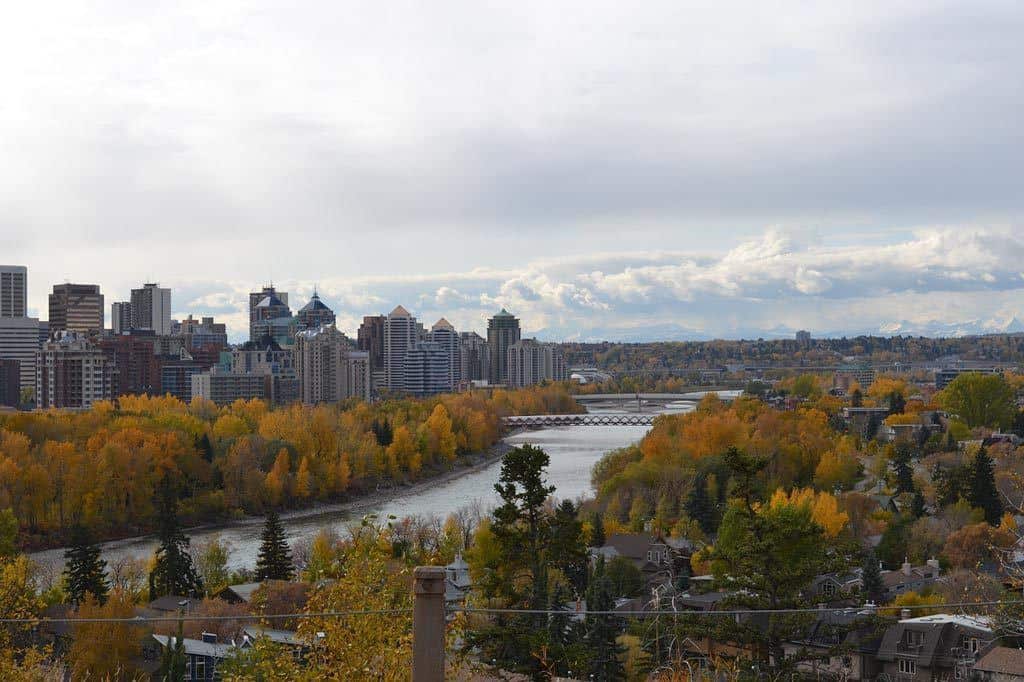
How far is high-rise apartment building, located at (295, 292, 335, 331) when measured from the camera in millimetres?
73562

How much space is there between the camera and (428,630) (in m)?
2.09

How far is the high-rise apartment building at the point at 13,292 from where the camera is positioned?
64.8 meters

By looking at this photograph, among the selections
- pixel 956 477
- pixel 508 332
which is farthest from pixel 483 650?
pixel 508 332

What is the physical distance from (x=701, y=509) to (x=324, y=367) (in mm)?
34881

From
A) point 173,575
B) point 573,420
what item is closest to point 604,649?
point 173,575

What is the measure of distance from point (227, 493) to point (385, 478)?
5.00 meters

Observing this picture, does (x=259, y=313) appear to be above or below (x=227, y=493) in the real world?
above

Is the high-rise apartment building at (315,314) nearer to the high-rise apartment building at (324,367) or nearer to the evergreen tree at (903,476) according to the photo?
the high-rise apartment building at (324,367)

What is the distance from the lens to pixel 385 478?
2723 centimetres

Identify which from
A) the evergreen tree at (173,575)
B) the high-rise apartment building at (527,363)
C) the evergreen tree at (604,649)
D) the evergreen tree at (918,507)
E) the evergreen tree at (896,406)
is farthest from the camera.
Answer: the high-rise apartment building at (527,363)

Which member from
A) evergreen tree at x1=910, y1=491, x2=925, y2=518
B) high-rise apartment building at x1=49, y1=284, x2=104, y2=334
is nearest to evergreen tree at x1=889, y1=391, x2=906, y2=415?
evergreen tree at x1=910, y1=491, x2=925, y2=518

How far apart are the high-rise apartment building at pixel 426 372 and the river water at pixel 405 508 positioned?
1238 inches

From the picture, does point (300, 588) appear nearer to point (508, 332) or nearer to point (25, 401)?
point (25, 401)

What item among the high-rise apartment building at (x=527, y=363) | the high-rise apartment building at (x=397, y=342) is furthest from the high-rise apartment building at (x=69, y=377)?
the high-rise apartment building at (x=527, y=363)
